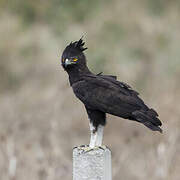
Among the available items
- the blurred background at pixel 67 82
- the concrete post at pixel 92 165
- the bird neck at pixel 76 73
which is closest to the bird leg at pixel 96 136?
the concrete post at pixel 92 165

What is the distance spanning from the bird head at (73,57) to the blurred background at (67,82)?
200cm

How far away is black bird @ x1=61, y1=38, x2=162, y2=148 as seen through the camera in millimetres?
5312

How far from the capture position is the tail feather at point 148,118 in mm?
5196

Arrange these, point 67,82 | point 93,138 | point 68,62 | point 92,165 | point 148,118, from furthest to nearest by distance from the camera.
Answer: point 67,82 → point 68,62 → point 93,138 → point 148,118 → point 92,165

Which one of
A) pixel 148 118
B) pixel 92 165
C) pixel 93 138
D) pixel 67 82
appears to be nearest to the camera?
pixel 92 165

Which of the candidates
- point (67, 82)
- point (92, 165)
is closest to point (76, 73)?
point (92, 165)

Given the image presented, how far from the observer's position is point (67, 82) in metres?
10.0

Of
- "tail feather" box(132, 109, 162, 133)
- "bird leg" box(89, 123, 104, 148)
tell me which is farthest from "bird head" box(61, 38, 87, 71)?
"tail feather" box(132, 109, 162, 133)

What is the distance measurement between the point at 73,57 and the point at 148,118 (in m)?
A: 0.92

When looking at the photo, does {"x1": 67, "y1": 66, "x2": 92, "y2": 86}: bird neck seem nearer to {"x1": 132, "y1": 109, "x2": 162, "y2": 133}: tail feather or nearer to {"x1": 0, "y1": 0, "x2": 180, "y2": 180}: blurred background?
{"x1": 132, "y1": 109, "x2": 162, "y2": 133}: tail feather

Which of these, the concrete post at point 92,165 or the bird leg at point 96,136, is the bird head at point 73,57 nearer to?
the bird leg at point 96,136

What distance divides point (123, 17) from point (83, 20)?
3.92ft

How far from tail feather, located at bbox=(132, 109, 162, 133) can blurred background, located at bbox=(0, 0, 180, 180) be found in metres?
2.21

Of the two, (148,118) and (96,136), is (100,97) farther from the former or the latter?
(148,118)
